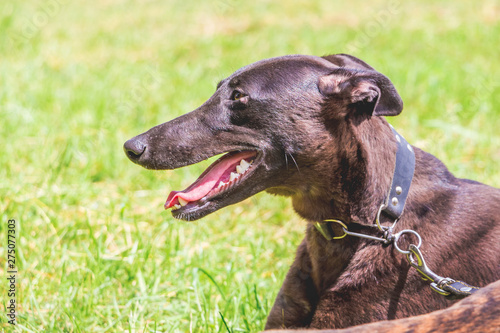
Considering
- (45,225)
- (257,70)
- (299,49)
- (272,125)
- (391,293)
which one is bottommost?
(391,293)

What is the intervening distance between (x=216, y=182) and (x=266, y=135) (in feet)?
1.00

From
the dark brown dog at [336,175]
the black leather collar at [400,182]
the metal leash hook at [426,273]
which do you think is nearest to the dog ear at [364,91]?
the dark brown dog at [336,175]

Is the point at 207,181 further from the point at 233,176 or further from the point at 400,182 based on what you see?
the point at 400,182

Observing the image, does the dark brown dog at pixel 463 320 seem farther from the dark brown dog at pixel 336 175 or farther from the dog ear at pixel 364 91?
the dog ear at pixel 364 91

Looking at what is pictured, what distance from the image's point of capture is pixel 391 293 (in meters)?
2.39

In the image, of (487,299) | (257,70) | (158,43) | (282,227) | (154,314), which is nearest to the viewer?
(487,299)

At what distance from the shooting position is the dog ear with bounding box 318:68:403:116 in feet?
7.88

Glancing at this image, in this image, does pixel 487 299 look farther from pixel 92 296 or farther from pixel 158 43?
pixel 158 43

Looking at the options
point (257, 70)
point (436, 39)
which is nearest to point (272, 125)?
point (257, 70)

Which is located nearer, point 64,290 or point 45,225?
point 64,290

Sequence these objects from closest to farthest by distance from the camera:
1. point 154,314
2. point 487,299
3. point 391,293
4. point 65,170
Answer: point 487,299
point 391,293
point 154,314
point 65,170

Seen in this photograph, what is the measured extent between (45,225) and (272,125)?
1.92m

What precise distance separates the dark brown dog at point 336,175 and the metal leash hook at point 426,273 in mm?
80

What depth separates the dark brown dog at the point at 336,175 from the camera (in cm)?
241
